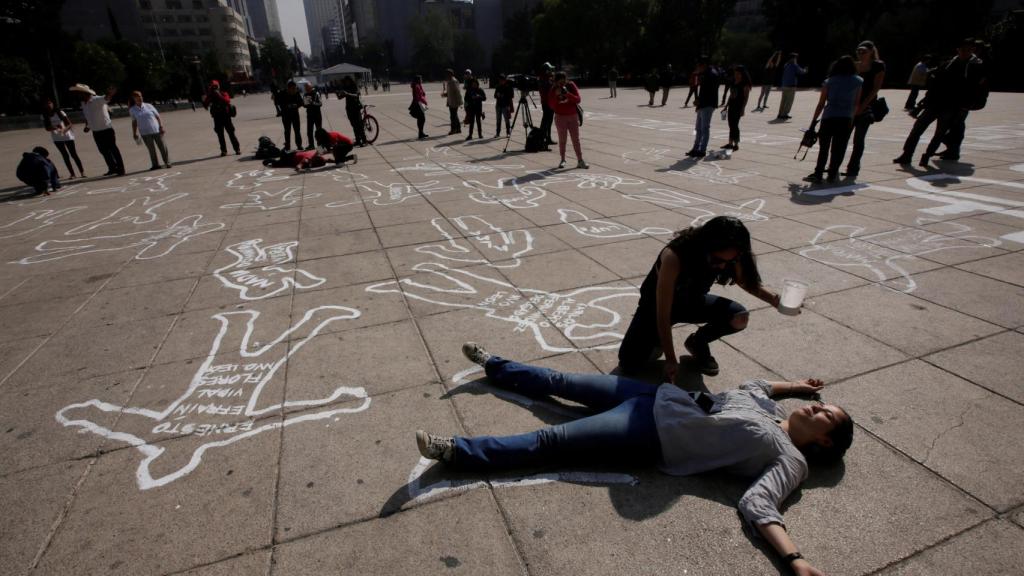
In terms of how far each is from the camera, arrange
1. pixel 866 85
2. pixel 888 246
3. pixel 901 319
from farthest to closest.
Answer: pixel 866 85 → pixel 888 246 → pixel 901 319

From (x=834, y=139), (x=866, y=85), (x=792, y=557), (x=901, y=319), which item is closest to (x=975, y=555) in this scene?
(x=792, y=557)

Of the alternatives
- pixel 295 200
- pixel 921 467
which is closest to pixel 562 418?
pixel 921 467

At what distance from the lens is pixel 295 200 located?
8883 mm

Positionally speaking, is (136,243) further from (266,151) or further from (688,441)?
(688,441)

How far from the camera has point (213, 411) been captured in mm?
3285

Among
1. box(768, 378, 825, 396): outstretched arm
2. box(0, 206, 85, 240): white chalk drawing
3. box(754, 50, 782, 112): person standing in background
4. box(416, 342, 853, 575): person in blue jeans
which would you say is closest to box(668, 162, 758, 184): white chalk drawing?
box(768, 378, 825, 396): outstretched arm

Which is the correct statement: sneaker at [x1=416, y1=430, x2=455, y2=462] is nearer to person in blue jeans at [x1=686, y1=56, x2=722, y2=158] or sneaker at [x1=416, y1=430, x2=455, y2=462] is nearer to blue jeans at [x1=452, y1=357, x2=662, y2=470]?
blue jeans at [x1=452, y1=357, x2=662, y2=470]

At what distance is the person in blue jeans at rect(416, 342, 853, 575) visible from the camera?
2.49 metres

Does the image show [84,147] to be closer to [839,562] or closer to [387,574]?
[387,574]

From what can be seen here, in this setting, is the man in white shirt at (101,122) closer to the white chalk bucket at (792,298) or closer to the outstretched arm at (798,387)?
the white chalk bucket at (792,298)

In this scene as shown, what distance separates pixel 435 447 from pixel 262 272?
154 inches

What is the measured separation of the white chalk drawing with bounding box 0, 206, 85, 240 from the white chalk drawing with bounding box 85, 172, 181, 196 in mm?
1292

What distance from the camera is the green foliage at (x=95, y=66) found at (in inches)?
1773

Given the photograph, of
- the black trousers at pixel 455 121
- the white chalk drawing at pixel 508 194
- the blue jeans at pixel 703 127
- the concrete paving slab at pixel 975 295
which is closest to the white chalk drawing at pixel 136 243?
the white chalk drawing at pixel 508 194
